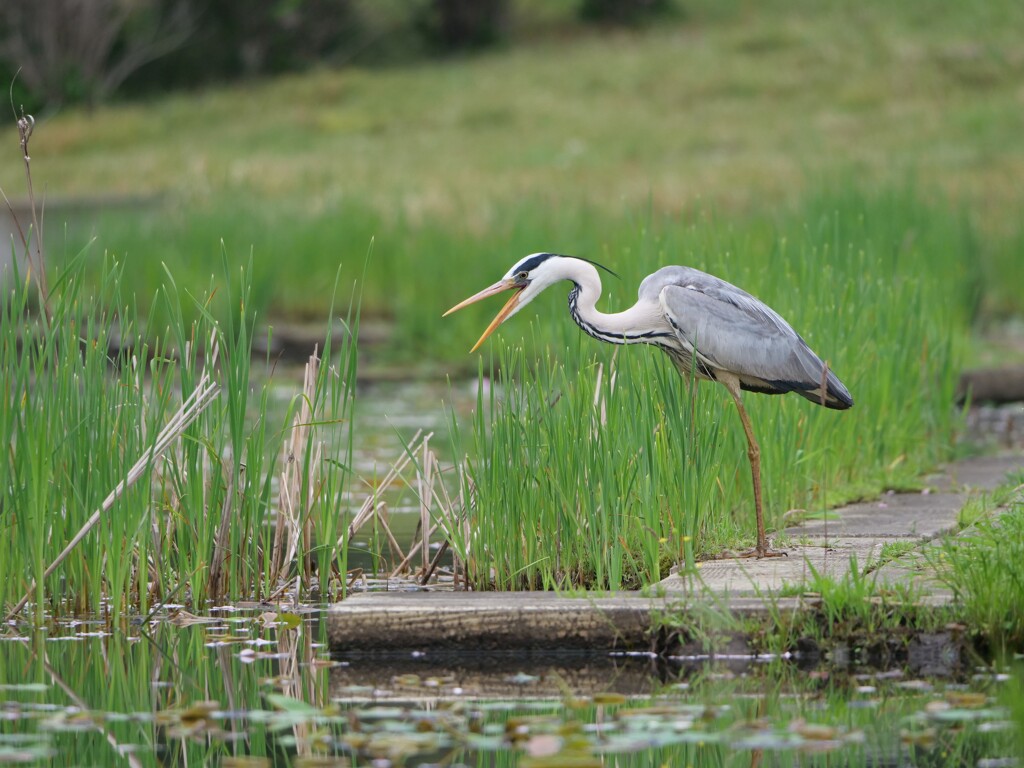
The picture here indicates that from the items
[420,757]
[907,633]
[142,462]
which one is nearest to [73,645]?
[142,462]

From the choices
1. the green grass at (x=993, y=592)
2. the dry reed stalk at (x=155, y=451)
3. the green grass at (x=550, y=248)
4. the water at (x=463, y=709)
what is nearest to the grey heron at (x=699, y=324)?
the green grass at (x=550, y=248)

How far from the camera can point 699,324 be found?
5.55m

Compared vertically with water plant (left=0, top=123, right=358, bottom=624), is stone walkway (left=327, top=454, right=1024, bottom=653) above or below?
below

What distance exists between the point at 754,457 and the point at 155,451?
6.50 ft

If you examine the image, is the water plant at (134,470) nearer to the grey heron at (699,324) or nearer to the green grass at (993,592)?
the grey heron at (699,324)

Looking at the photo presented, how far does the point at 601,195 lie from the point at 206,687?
53.7 feet

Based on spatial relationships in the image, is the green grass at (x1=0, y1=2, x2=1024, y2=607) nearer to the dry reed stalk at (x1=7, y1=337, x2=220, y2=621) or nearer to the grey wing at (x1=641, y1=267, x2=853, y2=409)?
the dry reed stalk at (x1=7, y1=337, x2=220, y2=621)

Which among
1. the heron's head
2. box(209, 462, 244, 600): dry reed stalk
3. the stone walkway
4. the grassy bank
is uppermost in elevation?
the grassy bank

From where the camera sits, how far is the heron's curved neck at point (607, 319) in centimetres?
558

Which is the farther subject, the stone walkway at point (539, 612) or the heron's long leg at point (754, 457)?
the heron's long leg at point (754, 457)

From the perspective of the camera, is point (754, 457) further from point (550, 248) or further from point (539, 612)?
point (550, 248)

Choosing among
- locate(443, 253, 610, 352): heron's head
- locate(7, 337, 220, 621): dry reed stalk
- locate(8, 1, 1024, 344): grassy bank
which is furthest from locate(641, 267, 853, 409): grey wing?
locate(8, 1, 1024, 344): grassy bank

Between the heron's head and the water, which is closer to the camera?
the water

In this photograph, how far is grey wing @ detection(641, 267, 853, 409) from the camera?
18.3 feet
